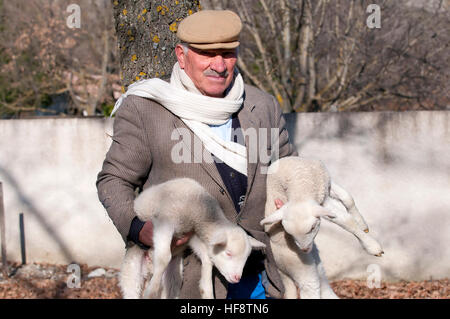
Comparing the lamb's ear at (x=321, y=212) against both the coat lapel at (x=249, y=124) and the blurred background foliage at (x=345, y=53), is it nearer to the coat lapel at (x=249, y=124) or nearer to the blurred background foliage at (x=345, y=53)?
the coat lapel at (x=249, y=124)

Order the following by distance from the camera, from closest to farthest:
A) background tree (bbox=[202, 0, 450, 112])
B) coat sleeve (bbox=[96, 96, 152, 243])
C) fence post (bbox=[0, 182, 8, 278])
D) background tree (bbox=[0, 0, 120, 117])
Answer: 1. coat sleeve (bbox=[96, 96, 152, 243])
2. fence post (bbox=[0, 182, 8, 278])
3. background tree (bbox=[202, 0, 450, 112])
4. background tree (bbox=[0, 0, 120, 117])

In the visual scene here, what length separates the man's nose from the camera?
8.06 feet

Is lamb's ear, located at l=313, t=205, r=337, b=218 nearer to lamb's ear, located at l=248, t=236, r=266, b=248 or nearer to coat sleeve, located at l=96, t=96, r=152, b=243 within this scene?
lamb's ear, located at l=248, t=236, r=266, b=248

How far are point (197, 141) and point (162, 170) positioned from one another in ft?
0.71

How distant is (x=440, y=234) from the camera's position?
248 inches

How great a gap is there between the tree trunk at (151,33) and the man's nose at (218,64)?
1121 millimetres

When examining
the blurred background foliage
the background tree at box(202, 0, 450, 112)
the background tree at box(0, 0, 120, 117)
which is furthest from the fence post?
the background tree at box(0, 0, 120, 117)

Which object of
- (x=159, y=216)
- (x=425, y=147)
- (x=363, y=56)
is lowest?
(x=425, y=147)

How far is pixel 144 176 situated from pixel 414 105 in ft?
27.4

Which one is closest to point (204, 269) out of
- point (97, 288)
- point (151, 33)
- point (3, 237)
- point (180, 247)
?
point (180, 247)

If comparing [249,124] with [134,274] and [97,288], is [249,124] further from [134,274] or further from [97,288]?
[97,288]

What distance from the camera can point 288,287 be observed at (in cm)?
258

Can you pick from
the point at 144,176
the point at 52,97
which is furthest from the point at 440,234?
the point at 52,97
